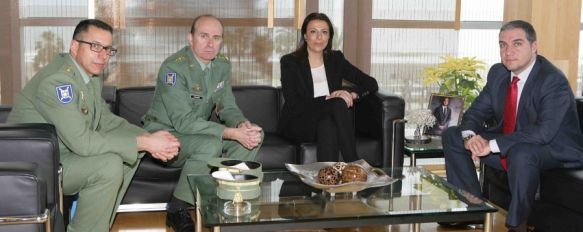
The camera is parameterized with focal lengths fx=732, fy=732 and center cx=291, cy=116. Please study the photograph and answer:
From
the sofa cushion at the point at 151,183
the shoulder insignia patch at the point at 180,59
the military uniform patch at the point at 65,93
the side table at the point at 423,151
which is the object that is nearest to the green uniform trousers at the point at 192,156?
the sofa cushion at the point at 151,183

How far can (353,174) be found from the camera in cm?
312


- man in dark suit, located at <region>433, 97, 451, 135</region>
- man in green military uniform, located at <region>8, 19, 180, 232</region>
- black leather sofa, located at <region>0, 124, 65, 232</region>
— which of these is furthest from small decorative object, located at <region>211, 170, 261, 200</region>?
man in dark suit, located at <region>433, 97, 451, 135</region>

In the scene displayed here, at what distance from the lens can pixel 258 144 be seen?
3953 millimetres

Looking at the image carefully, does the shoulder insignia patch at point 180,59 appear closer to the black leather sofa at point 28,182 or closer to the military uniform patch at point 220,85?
the military uniform patch at point 220,85

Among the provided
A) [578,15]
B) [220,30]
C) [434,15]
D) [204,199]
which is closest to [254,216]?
[204,199]

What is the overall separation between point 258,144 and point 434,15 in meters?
2.29

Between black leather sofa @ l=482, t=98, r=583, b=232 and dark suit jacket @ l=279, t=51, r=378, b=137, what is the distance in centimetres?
111

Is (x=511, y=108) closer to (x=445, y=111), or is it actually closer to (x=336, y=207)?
(x=445, y=111)

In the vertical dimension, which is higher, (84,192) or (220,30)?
(220,30)

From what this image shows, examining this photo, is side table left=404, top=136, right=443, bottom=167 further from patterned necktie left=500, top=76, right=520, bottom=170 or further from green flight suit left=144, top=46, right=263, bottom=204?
green flight suit left=144, top=46, right=263, bottom=204

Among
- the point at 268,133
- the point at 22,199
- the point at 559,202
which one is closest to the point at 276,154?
the point at 268,133

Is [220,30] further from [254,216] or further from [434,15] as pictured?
[434,15]

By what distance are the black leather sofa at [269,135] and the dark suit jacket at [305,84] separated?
0.08 metres

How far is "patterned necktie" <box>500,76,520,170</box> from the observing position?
3852mm
